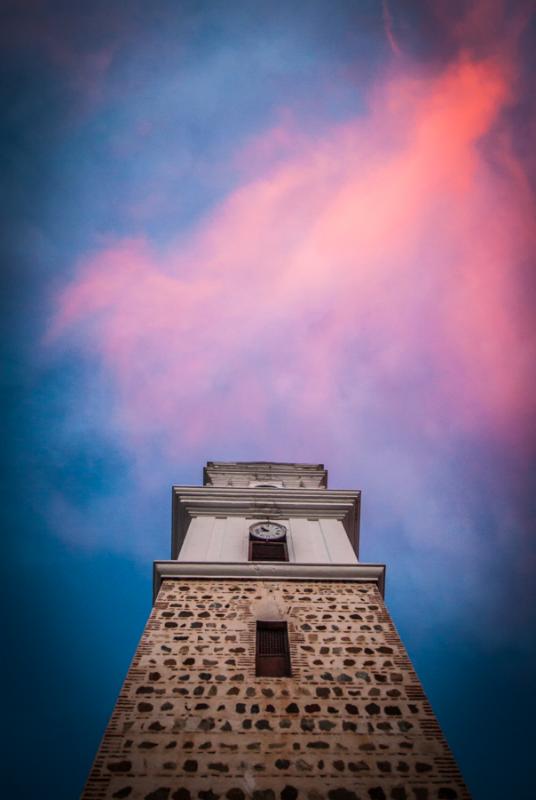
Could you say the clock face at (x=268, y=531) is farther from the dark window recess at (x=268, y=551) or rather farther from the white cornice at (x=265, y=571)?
the white cornice at (x=265, y=571)

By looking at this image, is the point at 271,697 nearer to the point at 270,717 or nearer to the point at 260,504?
the point at 270,717

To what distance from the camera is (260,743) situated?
21.6 ft

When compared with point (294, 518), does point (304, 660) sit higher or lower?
lower

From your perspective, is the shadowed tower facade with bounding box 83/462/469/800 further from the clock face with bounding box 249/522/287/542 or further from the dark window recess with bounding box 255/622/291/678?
the clock face with bounding box 249/522/287/542

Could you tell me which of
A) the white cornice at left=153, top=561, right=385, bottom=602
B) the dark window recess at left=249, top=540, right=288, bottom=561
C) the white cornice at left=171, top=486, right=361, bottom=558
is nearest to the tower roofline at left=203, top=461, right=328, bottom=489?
the white cornice at left=171, top=486, right=361, bottom=558

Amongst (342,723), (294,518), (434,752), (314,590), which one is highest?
(294,518)

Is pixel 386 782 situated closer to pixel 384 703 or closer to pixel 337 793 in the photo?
pixel 337 793

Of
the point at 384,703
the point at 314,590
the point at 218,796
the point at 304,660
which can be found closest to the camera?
the point at 218,796

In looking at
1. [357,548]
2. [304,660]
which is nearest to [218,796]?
[304,660]

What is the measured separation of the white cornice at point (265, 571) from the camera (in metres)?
10.4

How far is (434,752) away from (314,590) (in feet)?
12.4

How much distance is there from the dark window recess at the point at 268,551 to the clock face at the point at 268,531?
6.2 inches

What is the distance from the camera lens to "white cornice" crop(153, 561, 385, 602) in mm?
10375

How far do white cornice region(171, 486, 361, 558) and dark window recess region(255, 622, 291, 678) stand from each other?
5014 mm
